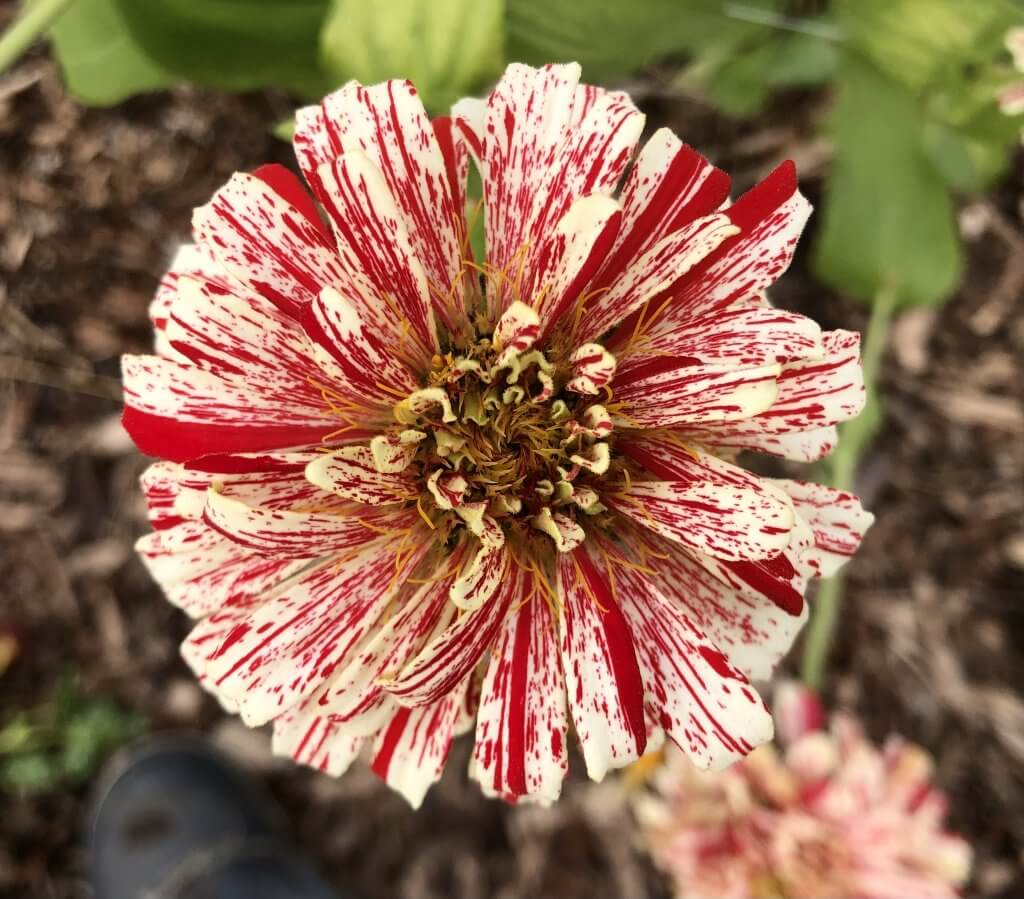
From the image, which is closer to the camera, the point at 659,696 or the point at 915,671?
the point at 659,696

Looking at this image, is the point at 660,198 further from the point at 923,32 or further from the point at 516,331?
the point at 923,32

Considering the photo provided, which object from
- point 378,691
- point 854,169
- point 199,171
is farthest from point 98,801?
point 854,169

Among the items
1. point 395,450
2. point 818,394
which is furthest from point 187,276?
point 818,394

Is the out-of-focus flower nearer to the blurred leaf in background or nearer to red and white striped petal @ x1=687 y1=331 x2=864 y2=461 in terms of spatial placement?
Answer: red and white striped petal @ x1=687 y1=331 x2=864 y2=461

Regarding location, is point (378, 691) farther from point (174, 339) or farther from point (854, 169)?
point (854, 169)

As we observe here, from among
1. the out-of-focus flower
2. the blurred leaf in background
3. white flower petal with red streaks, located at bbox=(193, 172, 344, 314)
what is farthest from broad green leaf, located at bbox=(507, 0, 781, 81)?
the blurred leaf in background

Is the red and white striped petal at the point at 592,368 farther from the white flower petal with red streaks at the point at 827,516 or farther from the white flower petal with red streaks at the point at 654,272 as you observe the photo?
the white flower petal with red streaks at the point at 827,516
